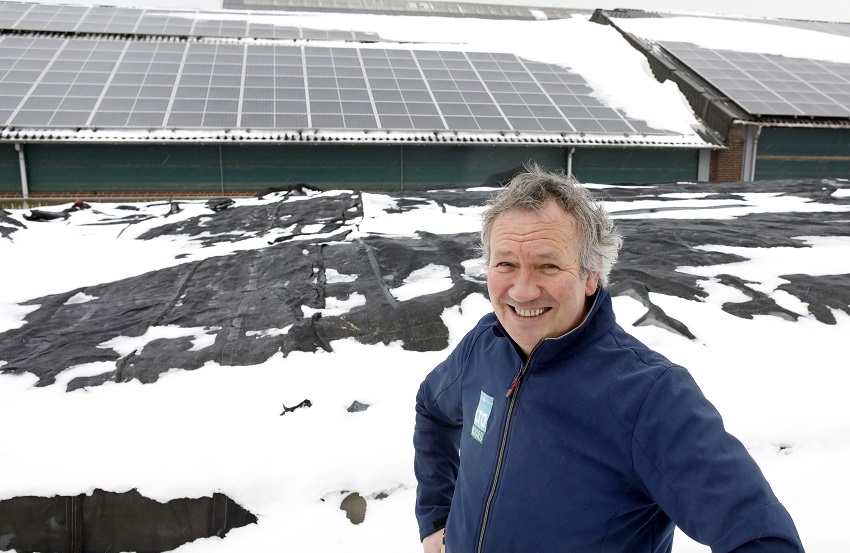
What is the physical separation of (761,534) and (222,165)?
1168 centimetres

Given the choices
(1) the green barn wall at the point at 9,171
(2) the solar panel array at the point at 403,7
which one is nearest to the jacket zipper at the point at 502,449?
(1) the green barn wall at the point at 9,171

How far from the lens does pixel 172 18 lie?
16.1 metres

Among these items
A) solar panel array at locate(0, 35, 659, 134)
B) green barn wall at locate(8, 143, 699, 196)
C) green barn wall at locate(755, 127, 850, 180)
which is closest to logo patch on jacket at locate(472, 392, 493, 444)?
green barn wall at locate(8, 143, 699, 196)

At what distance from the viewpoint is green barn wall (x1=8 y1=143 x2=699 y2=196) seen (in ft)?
37.1

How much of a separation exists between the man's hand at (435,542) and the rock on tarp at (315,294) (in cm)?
189

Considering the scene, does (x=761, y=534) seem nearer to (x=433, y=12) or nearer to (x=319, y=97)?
(x=319, y=97)

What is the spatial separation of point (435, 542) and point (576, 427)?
0.69 m

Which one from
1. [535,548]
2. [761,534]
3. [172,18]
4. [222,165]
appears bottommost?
[222,165]

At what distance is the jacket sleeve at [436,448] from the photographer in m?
1.92

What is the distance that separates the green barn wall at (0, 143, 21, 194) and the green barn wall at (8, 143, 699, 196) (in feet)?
0.06

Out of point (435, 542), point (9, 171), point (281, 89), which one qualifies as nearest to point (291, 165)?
point (281, 89)

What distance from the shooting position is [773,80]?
565 inches

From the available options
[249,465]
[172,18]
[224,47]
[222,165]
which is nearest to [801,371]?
[249,465]

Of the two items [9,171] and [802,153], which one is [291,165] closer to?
[9,171]
